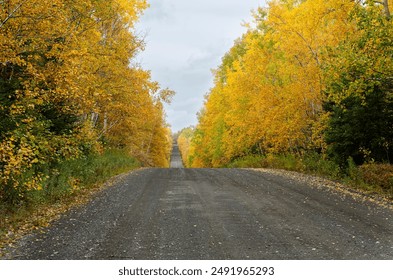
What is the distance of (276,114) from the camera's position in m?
21.3

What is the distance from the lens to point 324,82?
1861cm


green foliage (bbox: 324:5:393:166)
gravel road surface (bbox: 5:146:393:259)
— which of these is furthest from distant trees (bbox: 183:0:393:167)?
gravel road surface (bbox: 5:146:393:259)

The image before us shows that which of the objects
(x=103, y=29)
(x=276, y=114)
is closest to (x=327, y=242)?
(x=276, y=114)

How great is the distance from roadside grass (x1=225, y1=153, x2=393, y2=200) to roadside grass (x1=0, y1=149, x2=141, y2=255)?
35.7ft

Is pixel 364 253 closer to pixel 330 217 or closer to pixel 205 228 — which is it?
pixel 330 217

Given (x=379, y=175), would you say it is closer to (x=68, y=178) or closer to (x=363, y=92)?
(x=363, y=92)

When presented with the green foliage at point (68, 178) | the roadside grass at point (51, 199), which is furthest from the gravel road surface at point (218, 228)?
the green foliage at point (68, 178)

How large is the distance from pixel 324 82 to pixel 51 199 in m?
14.4

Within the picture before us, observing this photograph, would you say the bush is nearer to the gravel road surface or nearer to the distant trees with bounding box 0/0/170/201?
the gravel road surface

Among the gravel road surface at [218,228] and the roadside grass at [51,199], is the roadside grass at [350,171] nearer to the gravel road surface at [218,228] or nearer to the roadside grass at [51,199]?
the gravel road surface at [218,228]

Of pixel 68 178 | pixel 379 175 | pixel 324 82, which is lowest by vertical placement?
pixel 379 175

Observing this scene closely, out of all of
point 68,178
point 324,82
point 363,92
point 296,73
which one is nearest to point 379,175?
point 363,92

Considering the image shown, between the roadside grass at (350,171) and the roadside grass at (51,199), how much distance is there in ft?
35.7

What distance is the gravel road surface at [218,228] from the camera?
680 cm
